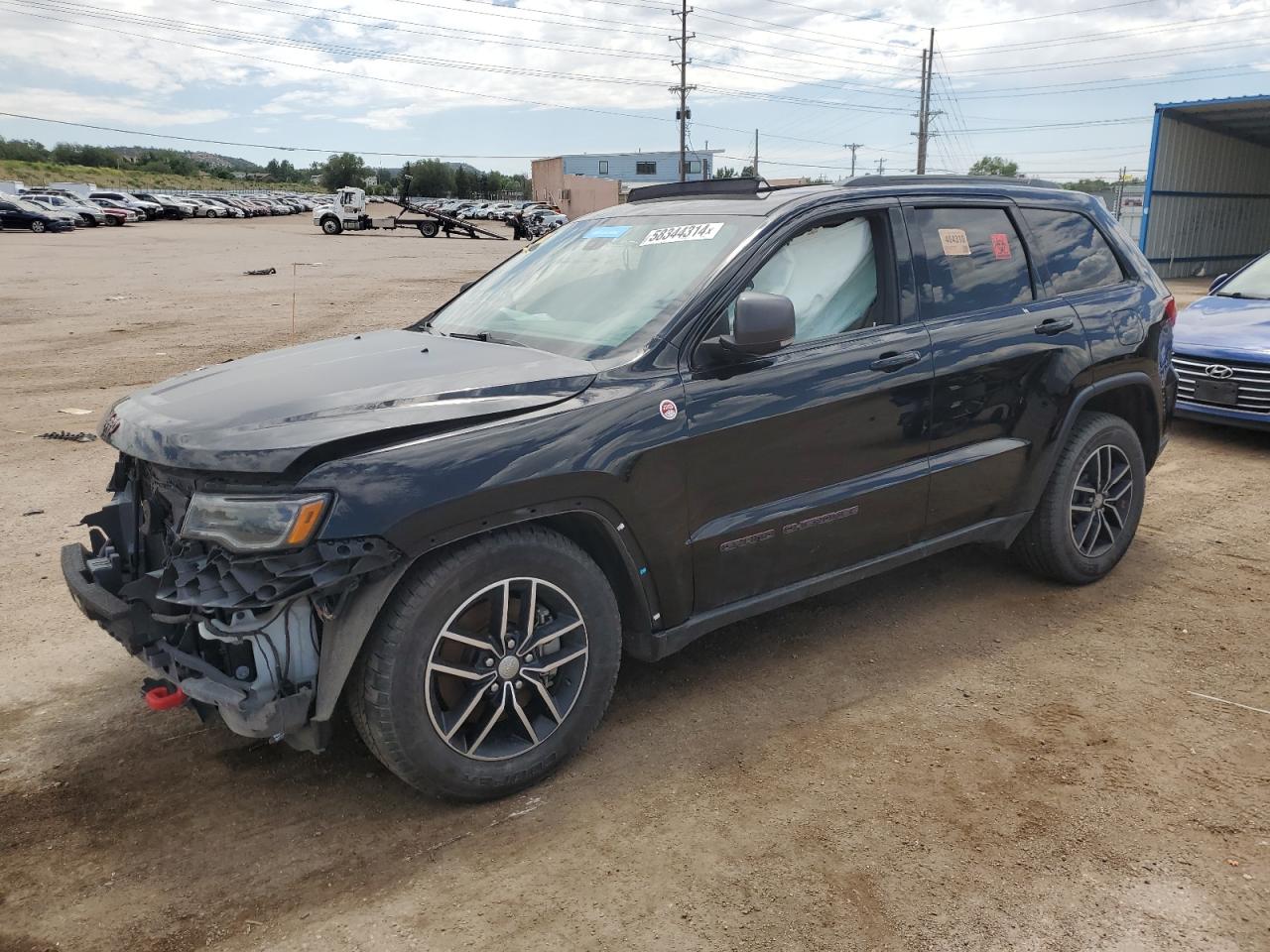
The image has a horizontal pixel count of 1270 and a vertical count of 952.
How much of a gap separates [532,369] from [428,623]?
91 centimetres

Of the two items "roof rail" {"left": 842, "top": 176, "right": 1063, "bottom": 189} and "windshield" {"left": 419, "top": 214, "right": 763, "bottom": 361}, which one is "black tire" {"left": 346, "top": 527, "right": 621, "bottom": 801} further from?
"roof rail" {"left": 842, "top": 176, "right": 1063, "bottom": 189}

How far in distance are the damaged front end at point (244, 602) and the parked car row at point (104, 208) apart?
4743 centimetres

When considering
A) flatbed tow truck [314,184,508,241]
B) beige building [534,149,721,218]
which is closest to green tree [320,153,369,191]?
beige building [534,149,721,218]

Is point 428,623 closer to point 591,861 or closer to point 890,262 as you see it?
point 591,861

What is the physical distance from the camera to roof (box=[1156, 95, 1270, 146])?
21.8 metres

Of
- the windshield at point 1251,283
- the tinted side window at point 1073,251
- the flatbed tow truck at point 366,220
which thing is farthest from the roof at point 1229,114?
the flatbed tow truck at point 366,220

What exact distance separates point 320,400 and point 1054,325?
3.15 m

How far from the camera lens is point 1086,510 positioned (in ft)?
15.1

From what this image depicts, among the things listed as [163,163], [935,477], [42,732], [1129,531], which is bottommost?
[42,732]

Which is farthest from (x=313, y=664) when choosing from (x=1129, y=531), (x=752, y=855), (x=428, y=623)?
(x=1129, y=531)

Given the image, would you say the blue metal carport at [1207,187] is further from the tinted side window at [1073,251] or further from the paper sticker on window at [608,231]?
the paper sticker on window at [608,231]

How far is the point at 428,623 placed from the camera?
2.76 meters

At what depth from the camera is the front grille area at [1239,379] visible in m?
7.13

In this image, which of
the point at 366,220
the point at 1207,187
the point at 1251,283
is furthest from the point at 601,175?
the point at 1251,283
